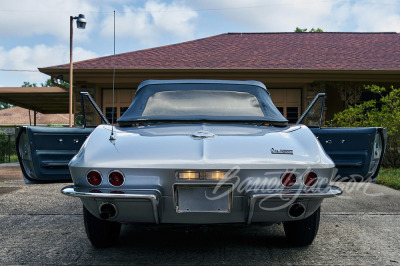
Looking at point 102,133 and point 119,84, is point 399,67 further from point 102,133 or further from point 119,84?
point 102,133

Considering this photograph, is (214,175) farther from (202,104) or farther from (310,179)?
(202,104)

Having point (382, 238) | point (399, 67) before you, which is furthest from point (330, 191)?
point (399, 67)

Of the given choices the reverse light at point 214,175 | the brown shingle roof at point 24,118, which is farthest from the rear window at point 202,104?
the brown shingle roof at point 24,118

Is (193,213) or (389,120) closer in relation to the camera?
(193,213)

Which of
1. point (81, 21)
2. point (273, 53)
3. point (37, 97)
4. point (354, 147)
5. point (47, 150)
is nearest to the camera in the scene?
point (47, 150)

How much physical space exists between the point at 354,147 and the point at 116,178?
2212mm

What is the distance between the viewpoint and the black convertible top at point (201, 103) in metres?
3.85

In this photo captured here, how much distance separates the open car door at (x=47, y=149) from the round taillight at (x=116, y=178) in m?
1.03

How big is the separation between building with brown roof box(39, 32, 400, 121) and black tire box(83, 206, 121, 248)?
32.6 feet

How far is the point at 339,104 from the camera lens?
1595 cm

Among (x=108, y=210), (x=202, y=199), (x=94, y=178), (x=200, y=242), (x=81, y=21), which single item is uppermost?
(x=81, y=21)

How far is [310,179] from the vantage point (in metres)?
3.21

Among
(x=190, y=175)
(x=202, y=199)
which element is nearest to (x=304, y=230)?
(x=202, y=199)

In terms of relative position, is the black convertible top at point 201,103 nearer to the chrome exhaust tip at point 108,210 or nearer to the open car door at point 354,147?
the open car door at point 354,147
